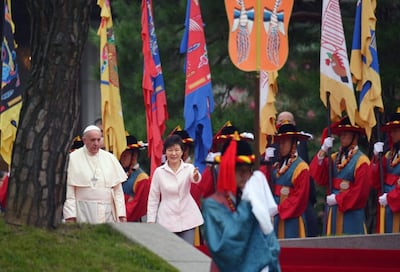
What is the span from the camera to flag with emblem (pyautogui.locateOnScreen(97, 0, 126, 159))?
18000mm

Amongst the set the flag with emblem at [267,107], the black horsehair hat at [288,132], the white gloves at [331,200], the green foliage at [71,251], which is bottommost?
the green foliage at [71,251]

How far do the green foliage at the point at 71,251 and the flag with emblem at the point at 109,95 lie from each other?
190 inches

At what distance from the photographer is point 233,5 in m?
15.6

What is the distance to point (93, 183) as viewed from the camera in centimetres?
1535

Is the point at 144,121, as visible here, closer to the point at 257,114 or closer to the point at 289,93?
the point at 289,93

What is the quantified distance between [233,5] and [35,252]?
429cm

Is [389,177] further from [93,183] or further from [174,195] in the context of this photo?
[93,183]

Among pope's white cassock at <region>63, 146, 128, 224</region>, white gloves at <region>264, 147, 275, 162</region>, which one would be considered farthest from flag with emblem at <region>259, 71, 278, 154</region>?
pope's white cassock at <region>63, 146, 128, 224</region>

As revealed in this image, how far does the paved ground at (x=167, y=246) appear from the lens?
12656 mm

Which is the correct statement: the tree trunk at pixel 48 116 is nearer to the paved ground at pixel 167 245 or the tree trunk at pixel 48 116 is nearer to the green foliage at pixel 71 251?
the green foliage at pixel 71 251

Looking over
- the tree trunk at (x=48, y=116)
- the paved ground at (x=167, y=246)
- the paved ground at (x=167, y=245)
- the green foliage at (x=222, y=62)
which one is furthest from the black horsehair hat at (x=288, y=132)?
the tree trunk at (x=48, y=116)

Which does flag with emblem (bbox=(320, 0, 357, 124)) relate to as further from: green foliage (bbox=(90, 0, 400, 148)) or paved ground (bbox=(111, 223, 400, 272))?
paved ground (bbox=(111, 223, 400, 272))

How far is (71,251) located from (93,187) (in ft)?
A: 9.51

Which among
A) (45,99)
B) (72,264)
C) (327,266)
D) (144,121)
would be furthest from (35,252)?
(144,121)
